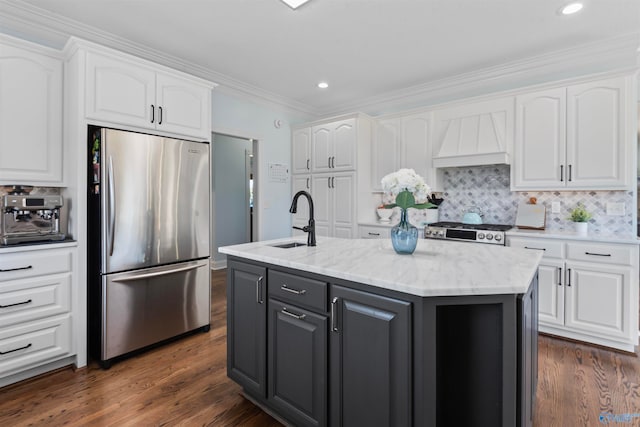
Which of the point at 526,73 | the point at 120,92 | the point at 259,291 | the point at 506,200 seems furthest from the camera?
the point at 506,200

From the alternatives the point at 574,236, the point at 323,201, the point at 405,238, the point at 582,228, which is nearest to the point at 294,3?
the point at 405,238

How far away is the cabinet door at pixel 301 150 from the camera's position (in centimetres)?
464

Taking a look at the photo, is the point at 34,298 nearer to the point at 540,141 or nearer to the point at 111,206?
the point at 111,206

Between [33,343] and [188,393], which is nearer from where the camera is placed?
[188,393]

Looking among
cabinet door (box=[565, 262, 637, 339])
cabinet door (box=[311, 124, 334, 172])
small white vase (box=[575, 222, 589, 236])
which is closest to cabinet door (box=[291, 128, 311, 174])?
cabinet door (box=[311, 124, 334, 172])

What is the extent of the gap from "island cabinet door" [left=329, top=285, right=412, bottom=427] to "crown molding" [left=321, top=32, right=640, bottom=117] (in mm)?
3137

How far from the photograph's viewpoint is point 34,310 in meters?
2.19

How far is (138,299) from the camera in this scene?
2527 millimetres

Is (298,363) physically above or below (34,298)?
below

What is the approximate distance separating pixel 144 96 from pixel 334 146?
2.36m

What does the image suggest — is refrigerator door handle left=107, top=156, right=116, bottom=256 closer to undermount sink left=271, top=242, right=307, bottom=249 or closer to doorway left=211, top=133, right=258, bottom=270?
undermount sink left=271, top=242, right=307, bottom=249

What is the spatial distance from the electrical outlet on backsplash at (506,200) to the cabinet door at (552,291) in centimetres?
61

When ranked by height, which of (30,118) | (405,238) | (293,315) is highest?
(30,118)

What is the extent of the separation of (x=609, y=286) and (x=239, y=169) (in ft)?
17.1
